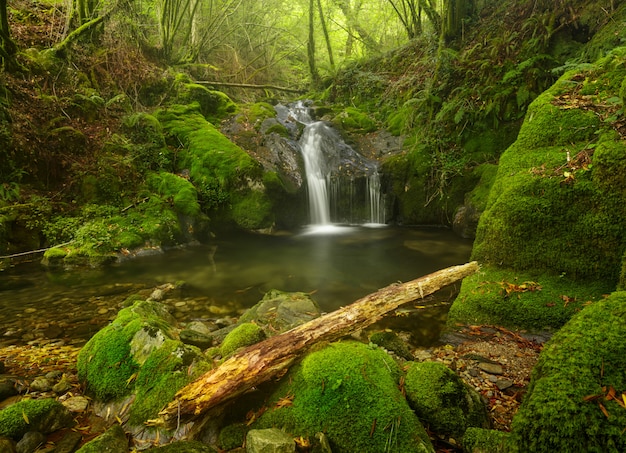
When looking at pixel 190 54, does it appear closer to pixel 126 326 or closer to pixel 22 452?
pixel 126 326

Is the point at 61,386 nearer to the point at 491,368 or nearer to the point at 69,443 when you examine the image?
the point at 69,443

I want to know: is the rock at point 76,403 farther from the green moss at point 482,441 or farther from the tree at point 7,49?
the tree at point 7,49

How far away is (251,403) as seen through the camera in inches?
87.9

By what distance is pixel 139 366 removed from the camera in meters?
2.57

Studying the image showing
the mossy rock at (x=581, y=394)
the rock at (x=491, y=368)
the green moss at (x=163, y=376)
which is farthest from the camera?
the rock at (x=491, y=368)

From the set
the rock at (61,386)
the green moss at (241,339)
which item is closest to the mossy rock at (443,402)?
the green moss at (241,339)

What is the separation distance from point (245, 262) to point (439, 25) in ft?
36.9

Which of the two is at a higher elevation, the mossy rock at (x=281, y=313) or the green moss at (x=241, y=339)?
the green moss at (x=241, y=339)

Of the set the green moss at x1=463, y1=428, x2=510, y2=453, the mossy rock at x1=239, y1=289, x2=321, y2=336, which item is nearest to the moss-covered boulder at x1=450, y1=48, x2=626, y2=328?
the mossy rock at x1=239, y1=289, x2=321, y2=336

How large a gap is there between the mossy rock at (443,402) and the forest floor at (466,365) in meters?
0.09

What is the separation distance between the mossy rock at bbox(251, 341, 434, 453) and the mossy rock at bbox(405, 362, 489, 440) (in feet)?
0.44

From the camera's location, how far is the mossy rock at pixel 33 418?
6.57 feet

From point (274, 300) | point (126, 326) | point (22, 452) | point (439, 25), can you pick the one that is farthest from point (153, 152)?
point (439, 25)

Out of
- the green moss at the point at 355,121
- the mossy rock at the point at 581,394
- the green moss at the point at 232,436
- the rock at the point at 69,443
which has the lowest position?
the rock at the point at 69,443
